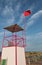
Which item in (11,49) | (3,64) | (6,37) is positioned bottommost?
(3,64)

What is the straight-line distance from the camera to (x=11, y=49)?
11812mm

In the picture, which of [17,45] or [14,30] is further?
[14,30]

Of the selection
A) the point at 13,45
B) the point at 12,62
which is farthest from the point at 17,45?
the point at 12,62

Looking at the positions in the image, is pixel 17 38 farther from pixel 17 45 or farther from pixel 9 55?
pixel 9 55

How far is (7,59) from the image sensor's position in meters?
12.0

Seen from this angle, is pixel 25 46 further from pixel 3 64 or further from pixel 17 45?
pixel 3 64

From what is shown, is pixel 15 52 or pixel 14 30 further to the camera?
pixel 14 30

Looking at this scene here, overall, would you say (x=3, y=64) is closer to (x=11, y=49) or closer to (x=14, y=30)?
(x=11, y=49)

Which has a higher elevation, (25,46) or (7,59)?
(25,46)

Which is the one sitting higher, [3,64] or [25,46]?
[25,46]

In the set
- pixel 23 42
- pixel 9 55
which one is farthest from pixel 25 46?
pixel 9 55

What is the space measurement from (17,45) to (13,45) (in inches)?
10.0

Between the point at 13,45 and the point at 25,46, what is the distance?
0.97 m

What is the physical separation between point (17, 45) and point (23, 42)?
565 millimetres
